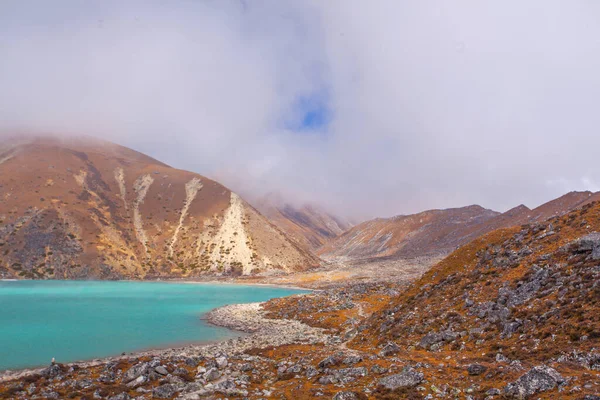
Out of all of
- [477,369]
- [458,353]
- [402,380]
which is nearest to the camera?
[477,369]

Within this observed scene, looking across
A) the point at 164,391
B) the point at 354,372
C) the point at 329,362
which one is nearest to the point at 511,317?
the point at 354,372

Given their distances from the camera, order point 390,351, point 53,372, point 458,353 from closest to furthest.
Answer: point 53,372
point 458,353
point 390,351

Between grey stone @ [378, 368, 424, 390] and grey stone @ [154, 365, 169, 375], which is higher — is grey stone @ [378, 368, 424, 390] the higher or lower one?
the higher one

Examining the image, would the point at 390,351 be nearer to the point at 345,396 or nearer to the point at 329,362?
the point at 329,362

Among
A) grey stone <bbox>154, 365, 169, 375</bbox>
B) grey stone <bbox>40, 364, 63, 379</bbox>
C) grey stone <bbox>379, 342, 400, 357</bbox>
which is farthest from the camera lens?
grey stone <bbox>379, 342, 400, 357</bbox>

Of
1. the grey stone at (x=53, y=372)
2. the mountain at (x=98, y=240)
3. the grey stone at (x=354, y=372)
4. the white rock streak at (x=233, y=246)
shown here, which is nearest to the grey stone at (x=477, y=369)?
the grey stone at (x=354, y=372)

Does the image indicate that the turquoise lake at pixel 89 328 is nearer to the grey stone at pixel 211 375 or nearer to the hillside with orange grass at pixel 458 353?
the hillside with orange grass at pixel 458 353

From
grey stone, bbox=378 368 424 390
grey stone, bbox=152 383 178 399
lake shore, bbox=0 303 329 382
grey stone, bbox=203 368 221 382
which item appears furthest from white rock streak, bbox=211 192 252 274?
grey stone, bbox=378 368 424 390

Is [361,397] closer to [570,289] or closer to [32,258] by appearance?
[570,289]

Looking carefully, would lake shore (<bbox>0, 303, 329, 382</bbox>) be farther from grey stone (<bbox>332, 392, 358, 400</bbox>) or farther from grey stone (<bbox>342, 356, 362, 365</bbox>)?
grey stone (<bbox>332, 392, 358, 400</bbox>)

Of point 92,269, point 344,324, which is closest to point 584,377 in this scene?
point 344,324

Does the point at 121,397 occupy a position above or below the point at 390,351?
above
